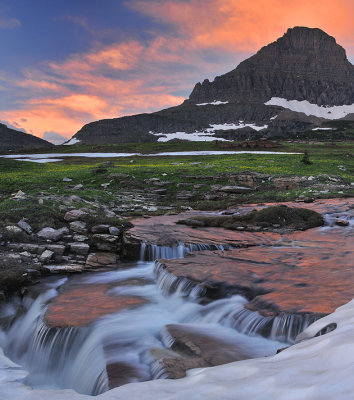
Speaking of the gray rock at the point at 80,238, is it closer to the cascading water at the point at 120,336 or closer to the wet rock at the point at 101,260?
the wet rock at the point at 101,260

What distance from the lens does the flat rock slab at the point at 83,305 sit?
729 centimetres

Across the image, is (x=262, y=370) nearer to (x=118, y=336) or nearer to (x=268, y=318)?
(x=268, y=318)

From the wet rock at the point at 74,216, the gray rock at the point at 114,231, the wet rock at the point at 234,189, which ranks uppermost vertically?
the wet rock at the point at 234,189

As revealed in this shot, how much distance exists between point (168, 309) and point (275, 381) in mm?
5155

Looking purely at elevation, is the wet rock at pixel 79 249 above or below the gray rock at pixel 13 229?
below

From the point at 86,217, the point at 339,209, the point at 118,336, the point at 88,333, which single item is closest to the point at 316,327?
the point at 118,336

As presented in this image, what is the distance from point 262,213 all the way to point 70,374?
36.3 ft

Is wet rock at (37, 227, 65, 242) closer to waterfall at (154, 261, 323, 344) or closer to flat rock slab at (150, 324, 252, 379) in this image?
waterfall at (154, 261, 323, 344)

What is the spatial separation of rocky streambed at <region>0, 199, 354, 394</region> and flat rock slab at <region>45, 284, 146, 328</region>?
0.03m

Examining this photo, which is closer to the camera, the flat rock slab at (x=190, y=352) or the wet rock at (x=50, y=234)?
the flat rock slab at (x=190, y=352)

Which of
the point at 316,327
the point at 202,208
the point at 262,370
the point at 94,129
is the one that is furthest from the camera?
the point at 94,129

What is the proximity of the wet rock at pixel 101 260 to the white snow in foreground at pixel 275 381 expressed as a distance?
605 cm

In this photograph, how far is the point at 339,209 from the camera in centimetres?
1769

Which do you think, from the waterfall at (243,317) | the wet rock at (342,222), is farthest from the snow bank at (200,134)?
the waterfall at (243,317)
